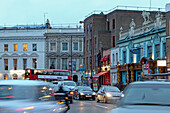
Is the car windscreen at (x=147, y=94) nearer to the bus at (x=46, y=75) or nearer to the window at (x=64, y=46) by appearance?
the bus at (x=46, y=75)

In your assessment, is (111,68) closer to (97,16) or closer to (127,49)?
(127,49)

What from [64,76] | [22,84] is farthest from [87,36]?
[22,84]

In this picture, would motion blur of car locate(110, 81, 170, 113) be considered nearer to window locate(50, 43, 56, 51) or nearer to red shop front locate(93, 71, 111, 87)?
red shop front locate(93, 71, 111, 87)

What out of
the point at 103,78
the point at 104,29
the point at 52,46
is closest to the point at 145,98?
the point at 103,78

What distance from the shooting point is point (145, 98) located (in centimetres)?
991

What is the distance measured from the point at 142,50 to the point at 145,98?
3747cm

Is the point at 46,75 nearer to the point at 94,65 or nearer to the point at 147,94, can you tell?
the point at 94,65

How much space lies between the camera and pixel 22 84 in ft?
38.7

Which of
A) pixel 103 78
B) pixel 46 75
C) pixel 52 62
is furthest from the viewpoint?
pixel 52 62

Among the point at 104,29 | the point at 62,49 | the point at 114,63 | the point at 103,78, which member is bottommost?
the point at 103,78

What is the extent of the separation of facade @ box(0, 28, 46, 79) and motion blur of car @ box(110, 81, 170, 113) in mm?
75857

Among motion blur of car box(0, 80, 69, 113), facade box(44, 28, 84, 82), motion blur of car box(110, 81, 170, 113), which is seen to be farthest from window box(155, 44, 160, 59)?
facade box(44, 28, 84, 82)

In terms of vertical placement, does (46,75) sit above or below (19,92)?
above

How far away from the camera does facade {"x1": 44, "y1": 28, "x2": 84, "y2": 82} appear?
279 feet
